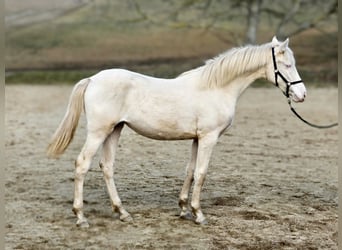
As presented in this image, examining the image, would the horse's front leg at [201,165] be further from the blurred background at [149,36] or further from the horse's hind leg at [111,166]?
the blurred background at [149,36]

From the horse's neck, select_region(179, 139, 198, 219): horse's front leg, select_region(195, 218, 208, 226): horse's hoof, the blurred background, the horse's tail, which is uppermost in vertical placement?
the horse's neck

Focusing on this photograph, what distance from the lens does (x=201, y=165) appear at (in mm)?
4957

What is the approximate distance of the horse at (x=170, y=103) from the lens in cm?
478

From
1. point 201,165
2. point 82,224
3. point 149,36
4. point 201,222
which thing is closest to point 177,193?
point 201,222

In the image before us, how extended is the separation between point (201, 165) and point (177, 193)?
44.0 inches

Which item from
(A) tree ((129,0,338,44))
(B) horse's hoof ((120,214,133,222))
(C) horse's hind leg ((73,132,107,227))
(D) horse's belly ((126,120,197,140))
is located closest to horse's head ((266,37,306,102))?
(D) horse's belly ((126,120,197,140))

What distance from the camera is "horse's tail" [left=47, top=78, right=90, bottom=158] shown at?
484 centimetres

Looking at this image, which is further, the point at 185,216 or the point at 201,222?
Result: the point at 185,216

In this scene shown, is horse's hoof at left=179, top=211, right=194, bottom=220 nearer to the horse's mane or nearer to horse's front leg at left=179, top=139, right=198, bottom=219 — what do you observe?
horse's front leg at left=179, top=139, right=198, bottom=219

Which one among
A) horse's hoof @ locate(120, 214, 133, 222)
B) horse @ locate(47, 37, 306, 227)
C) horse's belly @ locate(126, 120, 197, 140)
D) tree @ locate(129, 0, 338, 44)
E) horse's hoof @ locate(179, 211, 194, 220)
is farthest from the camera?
tree @ locate(129, 0, 338, 44)

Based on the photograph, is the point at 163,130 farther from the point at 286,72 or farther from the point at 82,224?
the point at 286,72

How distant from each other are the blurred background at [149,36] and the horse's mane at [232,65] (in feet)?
41.6

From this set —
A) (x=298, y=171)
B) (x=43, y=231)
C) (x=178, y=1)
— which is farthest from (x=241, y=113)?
(x=178, y=1)

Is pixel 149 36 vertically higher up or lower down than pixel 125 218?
lower down
